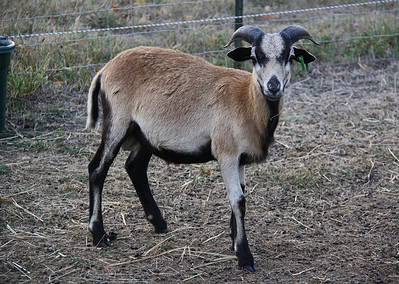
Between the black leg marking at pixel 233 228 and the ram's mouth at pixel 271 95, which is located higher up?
the ram's mouth at pixel 271 95

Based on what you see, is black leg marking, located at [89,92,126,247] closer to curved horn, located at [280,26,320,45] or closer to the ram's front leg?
the ram's front leg

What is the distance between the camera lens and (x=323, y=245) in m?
6.34

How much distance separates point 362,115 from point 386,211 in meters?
2.31

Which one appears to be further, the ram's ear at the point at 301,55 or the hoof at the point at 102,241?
the hoof at the point at 102,241

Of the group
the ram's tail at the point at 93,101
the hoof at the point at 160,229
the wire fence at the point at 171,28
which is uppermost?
the ram's tail at the point at 93,101

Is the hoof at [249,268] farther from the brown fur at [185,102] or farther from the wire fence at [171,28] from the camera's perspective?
the wire fence at [171,28]

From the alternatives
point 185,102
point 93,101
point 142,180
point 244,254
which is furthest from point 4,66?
point 244,254

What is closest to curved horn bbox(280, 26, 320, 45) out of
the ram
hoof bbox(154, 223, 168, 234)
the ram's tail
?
the ram

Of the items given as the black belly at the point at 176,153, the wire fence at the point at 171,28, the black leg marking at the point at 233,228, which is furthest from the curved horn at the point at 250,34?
the wire fence at the point at 171,28

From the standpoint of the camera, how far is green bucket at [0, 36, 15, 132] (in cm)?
811

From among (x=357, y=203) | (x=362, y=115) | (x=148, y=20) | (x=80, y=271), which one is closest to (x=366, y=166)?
(x=357, y=203)

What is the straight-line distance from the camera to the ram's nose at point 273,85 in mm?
5652

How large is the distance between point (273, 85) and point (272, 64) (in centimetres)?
17

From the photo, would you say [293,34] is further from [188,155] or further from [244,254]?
[244,254]
